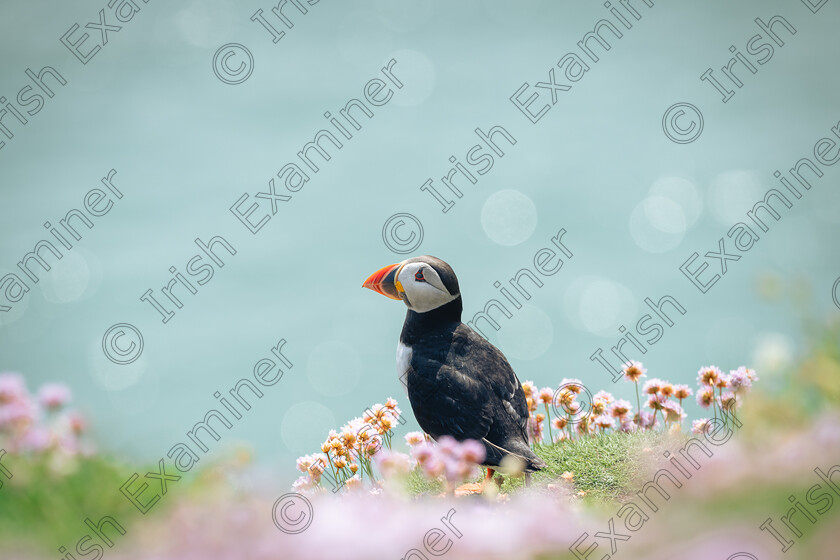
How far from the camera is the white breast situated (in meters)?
4.62

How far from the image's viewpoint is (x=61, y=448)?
302cm

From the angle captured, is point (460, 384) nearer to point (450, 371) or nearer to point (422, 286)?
point (450, 371)

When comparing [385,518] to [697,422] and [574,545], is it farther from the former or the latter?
[697,422]

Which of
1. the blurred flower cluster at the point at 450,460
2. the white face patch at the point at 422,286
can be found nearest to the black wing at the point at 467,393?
the white face patch at the point at 422,286

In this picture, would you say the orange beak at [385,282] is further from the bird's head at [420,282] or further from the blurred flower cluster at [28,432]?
the blurred flower cluster at [28,432]

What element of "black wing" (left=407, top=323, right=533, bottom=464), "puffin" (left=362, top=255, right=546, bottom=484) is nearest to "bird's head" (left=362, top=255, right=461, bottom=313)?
"puffin" (left=362, top=255, right=546, bottom=484)

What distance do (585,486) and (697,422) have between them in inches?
52.9

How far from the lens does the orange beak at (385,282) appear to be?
4688mm

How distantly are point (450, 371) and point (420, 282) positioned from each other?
64cm

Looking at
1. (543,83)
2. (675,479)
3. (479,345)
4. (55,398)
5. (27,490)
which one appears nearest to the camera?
(27,490)

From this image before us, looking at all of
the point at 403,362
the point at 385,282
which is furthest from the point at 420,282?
the point at 403,362

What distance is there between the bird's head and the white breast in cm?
28

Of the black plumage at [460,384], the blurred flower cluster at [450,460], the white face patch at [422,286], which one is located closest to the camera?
the blurred flower cluster at [450,460]

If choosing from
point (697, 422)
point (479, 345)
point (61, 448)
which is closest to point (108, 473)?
point (61, 448)
